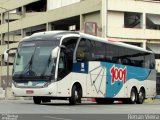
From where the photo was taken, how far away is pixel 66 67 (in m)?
24.8

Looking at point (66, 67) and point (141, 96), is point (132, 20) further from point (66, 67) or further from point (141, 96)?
point (66, 67)

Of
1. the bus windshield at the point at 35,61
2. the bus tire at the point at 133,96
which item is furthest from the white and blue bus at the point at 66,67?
the bus tire at the point at 133,96

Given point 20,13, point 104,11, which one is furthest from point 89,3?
point 20,13

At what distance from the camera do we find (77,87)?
25.9m

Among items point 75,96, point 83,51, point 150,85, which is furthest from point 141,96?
point 75,96

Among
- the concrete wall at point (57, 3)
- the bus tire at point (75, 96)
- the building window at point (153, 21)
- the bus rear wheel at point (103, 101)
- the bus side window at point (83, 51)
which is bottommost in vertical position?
the bus rear wheel at point (103, 101)

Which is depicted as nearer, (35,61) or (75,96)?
(35,61)

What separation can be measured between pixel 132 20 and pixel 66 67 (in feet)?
128

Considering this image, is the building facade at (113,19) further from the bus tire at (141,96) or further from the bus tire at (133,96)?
the bus tire at (133,96)

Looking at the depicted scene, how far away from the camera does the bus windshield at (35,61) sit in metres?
24.2

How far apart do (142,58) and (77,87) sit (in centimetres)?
886

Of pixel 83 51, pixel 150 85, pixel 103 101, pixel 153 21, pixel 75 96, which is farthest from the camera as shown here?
pixel 153 21

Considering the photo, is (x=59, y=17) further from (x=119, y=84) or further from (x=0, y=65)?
(x=119, y=84)

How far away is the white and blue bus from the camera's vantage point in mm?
24234
